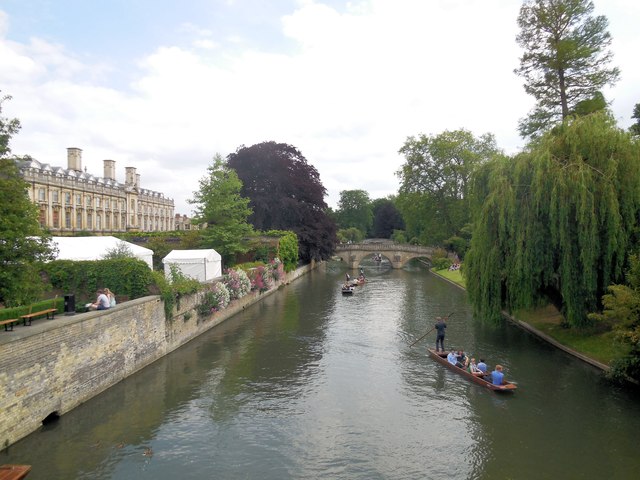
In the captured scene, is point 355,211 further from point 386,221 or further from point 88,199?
point 88,199

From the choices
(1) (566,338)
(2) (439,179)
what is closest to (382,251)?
(2) (439,179)

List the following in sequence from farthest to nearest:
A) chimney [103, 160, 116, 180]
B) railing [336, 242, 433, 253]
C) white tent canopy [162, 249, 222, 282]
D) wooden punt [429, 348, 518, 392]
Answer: chimney [103, 160, 116, 180], railing [336, 242, 433, 253], white tent canopy [162, 249, 222, 282], wooden punt [429, 348, 518, 392]

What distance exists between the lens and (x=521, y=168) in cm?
1917

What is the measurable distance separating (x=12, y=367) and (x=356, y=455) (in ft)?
26.5

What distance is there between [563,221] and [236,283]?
57.4ft

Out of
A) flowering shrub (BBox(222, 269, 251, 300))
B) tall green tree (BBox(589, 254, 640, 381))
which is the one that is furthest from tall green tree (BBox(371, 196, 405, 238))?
tall green tree (BBox(589, 254, 640, 381))

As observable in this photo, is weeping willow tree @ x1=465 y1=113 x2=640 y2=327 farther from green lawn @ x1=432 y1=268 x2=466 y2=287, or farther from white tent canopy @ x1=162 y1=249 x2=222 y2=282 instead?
green lawn @ x1=432 y1=268 x2=466 y2=287

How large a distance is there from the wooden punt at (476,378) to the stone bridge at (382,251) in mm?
44247

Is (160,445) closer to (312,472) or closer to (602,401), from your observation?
(312,472)

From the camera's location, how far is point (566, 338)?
65.5 ft

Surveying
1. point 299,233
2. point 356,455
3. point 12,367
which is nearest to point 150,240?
point 299,233

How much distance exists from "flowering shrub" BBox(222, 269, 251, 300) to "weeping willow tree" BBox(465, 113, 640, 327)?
13675 mm

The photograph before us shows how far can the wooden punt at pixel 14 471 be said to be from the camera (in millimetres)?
9195

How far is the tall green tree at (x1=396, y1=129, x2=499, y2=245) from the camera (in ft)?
185
